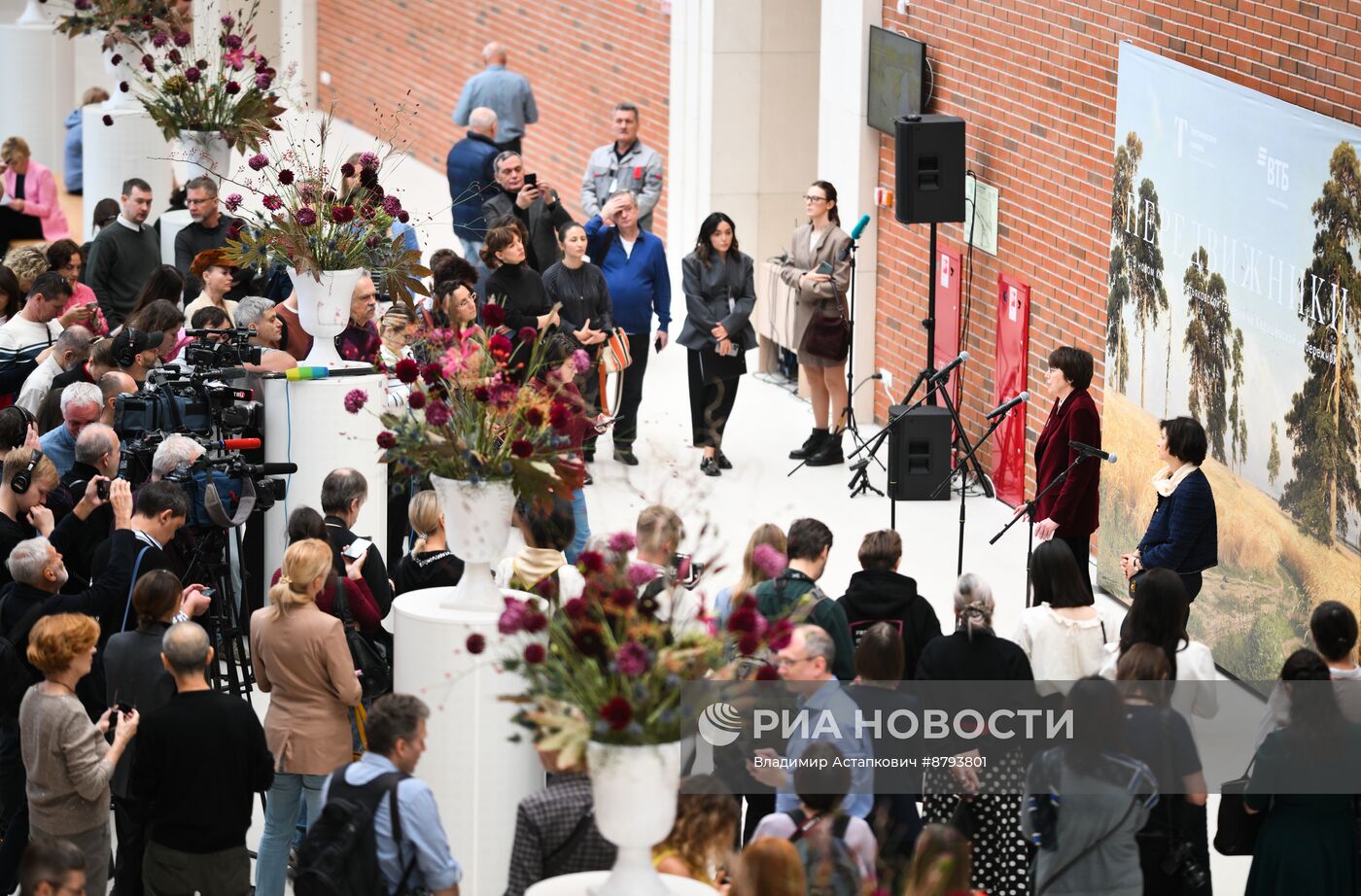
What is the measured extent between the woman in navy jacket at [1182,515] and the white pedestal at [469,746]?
284cm

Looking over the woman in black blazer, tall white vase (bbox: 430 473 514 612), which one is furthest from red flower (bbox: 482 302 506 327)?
the woman in black blazer

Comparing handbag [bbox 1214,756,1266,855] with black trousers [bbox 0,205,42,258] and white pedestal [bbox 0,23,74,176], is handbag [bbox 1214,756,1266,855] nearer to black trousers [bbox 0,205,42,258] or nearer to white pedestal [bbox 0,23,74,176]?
black trousers [bbox 0,205,42,258]

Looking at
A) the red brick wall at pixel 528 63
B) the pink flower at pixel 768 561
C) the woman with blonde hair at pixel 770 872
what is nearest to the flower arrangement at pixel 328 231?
the pink flower at pixel 768 561

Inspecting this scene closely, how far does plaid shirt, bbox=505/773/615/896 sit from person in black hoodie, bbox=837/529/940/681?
5.97 ft

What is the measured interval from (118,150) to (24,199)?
1118mm

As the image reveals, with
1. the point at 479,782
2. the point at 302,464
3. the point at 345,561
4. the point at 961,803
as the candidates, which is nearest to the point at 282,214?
the point at 302,464

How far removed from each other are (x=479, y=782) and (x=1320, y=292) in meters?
3.83

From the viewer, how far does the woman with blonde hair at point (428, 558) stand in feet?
22.1

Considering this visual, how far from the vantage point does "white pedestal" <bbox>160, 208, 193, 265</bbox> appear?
1163cm

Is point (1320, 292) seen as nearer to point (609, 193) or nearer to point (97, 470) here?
point (97, 470)

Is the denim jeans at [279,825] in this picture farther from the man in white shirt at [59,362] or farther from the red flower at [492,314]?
the man in white shirt at [59,362]

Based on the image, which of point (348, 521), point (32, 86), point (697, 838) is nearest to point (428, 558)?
point (348, 521)

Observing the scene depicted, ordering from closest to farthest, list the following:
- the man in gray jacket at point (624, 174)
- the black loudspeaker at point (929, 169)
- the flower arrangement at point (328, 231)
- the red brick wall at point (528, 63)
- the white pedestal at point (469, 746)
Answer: the white pedestal at point (469, 746), the flower arrangement at point (328, 231), the black loudspeaker at point (929, 169), the man in gray jacket at point (624, 174), the red brick wall at point (528, 63)

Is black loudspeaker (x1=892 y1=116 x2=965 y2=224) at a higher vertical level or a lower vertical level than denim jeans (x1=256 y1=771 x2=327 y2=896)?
higher
